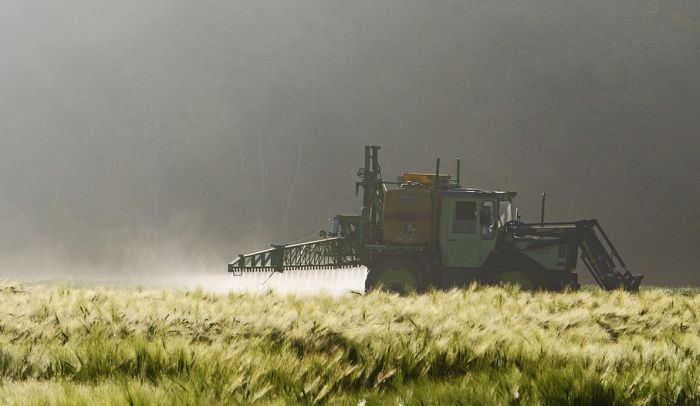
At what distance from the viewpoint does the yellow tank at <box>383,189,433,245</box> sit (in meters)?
16.3

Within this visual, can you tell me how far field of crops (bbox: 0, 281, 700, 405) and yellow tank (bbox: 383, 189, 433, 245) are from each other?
7518 mm

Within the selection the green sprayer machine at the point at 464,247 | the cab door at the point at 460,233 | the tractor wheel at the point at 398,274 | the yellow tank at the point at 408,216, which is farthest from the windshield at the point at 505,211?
the tractor wheel at the point at 398,274

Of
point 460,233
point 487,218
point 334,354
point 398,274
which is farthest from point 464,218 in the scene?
point 334,354

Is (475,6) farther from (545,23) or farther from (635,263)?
(635,263)

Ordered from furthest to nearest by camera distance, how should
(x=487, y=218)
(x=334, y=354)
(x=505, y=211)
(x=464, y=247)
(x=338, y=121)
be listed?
(x=338, y=121), (x=505, y=211), (x=487, y=218), (x=464, y=247), (x=334, y=354)

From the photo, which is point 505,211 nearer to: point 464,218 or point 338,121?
point 464,218

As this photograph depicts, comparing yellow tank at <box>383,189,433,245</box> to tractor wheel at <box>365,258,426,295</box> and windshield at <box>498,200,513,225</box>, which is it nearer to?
tractor wheel at <box>365,258,426,295</box>

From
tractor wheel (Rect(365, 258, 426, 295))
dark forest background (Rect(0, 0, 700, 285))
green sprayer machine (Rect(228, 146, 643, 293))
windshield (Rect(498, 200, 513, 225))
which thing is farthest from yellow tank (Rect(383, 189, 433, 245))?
dark forest background (Rect(0, 0, 700, 285))

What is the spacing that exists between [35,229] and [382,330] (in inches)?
3664

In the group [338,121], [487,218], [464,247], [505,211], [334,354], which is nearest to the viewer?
[334,354]

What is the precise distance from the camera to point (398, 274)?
1625 centimetres

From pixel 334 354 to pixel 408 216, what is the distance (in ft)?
36.9

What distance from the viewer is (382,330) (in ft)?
20.2

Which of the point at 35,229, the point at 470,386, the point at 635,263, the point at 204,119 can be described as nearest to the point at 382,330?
the point at 470,386
